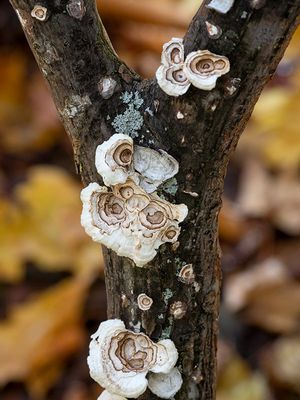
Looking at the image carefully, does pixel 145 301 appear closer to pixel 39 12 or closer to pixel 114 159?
pixel 114 159

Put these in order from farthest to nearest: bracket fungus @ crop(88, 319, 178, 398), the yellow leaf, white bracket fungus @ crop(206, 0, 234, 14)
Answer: the yellow leaf
bracket fungus @ crop(88, 319, 178, 398)
white bracket fungus @ crop(206, 0, 234, 14)

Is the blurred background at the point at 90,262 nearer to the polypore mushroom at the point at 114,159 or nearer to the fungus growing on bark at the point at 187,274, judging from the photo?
the fungus growing on bark at the point at 187,274

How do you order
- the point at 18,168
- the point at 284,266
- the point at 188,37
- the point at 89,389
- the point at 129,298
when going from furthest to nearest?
the point at 18,168, the point at 284,266, the point at 89,389, the point at 129,298, the point at 188,37

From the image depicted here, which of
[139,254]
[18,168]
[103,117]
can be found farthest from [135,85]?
[18,168]

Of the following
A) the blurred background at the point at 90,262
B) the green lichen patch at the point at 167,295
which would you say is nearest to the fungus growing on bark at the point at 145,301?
the green lichen patch at the point at 167,295

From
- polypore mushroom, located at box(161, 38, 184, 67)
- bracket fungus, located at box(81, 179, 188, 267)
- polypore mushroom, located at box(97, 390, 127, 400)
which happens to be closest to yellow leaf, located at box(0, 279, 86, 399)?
polypore mushroom, located at box(97, 390, 127, 400)

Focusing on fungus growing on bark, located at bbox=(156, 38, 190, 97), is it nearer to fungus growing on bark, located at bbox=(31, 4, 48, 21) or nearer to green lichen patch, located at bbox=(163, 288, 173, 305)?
fungus growing on bark, located at bbox=(31, 4, 48, 21)

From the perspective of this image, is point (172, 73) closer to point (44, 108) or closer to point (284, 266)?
point (284, 266)
